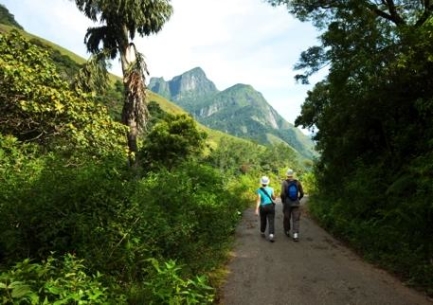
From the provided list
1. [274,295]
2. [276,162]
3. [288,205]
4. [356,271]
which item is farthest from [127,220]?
[276,162]

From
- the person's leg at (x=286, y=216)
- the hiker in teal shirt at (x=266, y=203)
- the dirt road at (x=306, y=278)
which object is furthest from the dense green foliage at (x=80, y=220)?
the person's leg at (x=286, y=216)

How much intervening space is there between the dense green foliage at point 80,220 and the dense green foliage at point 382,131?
3540mm

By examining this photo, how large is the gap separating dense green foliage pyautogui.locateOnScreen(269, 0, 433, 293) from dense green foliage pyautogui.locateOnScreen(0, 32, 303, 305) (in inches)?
139

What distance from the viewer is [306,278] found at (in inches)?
291

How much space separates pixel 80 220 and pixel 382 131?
10.0 meters

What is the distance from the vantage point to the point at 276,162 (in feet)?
357

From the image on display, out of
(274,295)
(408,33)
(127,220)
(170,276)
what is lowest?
(274,295)

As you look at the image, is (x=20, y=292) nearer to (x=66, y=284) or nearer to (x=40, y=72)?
(x=66, y=284)

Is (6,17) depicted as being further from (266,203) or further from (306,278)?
(306,278)

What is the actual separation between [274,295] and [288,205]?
4.80m

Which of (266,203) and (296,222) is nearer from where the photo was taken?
(296,222)

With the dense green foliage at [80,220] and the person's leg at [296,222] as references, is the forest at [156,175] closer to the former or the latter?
the dense green foliage at [80,220]

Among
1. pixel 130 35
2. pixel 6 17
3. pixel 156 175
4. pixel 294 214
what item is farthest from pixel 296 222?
pixel 6 17

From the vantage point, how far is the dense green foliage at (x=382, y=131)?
27.1 ft
